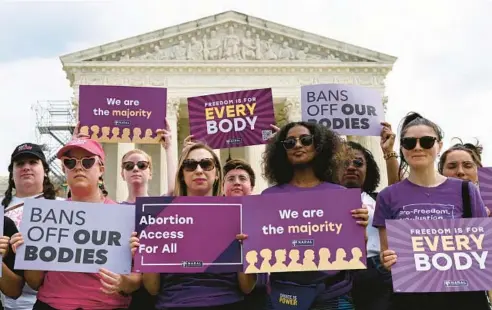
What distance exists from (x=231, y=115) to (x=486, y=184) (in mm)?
3754

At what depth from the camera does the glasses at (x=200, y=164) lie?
503 cm

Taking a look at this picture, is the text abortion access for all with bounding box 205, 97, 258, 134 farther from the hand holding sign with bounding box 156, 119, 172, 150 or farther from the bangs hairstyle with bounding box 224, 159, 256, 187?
the bangs hairstyle with bounding box 224, 159, 256, 187

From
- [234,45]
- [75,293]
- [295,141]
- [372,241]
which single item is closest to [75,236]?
[75,293]

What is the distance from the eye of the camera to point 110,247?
4.62 metres

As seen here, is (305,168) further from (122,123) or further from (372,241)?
(122,123)

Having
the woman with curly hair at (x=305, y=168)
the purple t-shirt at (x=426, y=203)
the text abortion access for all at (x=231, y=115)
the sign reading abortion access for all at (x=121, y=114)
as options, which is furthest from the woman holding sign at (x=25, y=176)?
the purple t-shirt at (x=426, y=203)

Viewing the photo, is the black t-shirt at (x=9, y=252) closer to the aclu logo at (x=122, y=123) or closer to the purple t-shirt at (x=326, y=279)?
the purple t-shirt at (x=326, y=279)

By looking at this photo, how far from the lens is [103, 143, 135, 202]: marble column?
29236 millimetres

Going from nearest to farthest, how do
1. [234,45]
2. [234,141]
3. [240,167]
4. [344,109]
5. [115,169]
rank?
[240,167], [344,109], [234,141], [115,169], [234,45]

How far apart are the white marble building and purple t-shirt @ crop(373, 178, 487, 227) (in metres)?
27.7

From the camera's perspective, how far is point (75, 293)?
14.8ft

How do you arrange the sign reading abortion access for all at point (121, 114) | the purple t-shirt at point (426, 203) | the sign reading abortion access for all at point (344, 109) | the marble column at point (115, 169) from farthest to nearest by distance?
1. the marble column at point (115, 169)
2. the sign reading abortion access for all at point (121, 114)
3. the sign reading abortion access for all at point (344, 109)
4. the purple t-shirt at point (426, 203)

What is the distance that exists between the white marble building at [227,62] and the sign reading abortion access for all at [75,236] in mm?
27894

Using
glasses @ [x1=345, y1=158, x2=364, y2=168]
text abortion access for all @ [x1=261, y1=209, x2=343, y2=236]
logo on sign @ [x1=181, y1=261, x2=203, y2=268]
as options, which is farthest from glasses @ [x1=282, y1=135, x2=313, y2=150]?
glasses @ [x1=345, y1=158, x2=364, y2=168]
